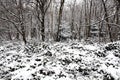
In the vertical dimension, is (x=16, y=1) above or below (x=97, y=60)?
above

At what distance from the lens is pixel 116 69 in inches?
171

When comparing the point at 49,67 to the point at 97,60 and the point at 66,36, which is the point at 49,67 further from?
the point at 66,36

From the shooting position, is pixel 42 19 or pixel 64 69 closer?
pixel 64 69

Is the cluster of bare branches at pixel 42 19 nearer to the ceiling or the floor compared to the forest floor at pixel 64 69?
nearer to the ceiling

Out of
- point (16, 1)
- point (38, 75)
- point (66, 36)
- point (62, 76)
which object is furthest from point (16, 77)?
point (66, 36)

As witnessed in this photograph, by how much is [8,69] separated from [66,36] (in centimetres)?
1359

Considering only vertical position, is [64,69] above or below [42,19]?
below

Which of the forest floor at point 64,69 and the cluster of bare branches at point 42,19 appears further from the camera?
the cluster of bare branches at point 42,19

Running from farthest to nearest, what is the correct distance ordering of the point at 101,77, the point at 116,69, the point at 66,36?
1. the point at 66,36
2. the point at 116,69
3. the point at 101,77

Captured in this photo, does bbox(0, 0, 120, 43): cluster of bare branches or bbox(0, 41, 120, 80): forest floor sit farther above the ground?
bbox(0, 0, 120, 43): cluster of bare branches

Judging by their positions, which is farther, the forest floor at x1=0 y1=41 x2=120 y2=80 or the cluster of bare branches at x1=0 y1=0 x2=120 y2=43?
the cluster of bare branches at x1=0 y1=0 x2=120 y2=43

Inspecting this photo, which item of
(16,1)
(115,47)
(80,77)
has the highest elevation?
(16,1)

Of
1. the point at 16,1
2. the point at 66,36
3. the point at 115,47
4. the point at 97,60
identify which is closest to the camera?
the point at 97,60

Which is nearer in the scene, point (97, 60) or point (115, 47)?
point (97, 60)
